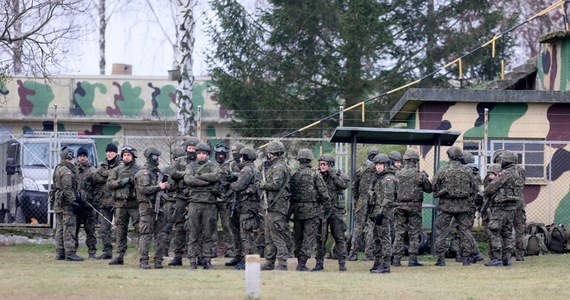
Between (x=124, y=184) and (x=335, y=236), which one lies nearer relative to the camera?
(x=124, y=184)

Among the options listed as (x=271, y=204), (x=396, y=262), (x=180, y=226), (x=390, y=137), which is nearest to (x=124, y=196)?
(x=180, y=226)

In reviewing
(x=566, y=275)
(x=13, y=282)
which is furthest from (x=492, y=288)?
(x=13, y=282)

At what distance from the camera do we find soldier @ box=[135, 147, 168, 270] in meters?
19.6

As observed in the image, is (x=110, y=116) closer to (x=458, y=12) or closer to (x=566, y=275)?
(x=458, y=12)

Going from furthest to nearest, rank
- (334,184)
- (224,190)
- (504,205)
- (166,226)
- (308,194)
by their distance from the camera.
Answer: (504,205)
(334,184)
(224,190)
(166,226)
(308,194)

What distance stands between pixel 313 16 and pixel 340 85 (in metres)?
2.16

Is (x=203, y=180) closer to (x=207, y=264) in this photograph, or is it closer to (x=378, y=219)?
(x=207, y=264)

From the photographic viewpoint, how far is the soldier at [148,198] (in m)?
19.6

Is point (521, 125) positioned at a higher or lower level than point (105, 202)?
higher

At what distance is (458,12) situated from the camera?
37.1 meters

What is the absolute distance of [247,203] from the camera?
66.7ft

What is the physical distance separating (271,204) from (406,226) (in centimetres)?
328

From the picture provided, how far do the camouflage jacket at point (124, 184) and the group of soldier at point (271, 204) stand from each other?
0.02 metres

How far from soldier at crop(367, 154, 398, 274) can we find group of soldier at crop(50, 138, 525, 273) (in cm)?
2
